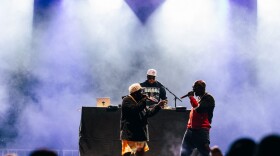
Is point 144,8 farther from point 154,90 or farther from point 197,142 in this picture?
point 197,142

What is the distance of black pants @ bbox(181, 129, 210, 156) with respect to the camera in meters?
10.2

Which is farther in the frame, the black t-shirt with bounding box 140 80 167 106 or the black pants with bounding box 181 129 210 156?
the black t-shirt with bounding box 140 80 167 106

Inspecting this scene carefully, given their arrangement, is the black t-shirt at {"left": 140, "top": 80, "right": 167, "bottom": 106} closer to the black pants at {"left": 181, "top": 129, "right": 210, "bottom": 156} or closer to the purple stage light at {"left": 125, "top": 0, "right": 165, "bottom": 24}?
the black pants at {"left": 181, "top": 129, "right": 210, "bottom": 156}

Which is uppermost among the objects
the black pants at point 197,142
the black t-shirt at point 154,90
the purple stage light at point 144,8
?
the purple stage light at point 144,8

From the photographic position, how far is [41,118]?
17.2 metres

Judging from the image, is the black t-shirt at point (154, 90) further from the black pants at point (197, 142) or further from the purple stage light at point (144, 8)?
the purple stage light at point (144, 8)

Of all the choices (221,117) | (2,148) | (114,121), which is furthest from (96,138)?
(221,117)

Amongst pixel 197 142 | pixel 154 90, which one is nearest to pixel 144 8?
pixel 154 90

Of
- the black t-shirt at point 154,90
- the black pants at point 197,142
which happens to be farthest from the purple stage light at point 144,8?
the black pants at point 197,142

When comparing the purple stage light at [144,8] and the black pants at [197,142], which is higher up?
the purple stage light at [144,8]

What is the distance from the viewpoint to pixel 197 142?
406 inches

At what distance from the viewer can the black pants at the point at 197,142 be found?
10.2 metres

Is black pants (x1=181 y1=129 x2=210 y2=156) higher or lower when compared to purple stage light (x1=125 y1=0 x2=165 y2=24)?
lower

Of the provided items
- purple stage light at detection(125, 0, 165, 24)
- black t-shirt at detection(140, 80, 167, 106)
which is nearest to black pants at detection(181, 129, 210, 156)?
black t-shirt at detection(140, 80, 167, 106)
